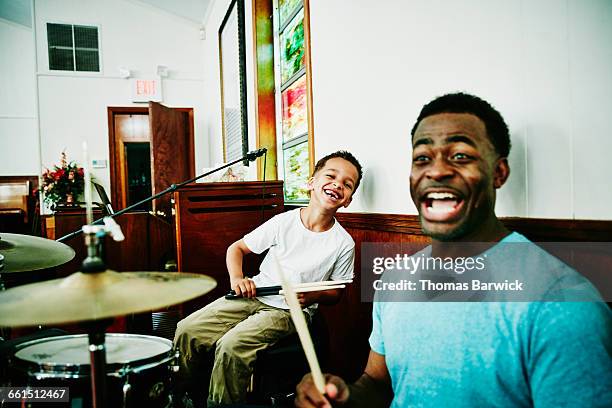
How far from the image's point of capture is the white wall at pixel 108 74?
6020mm

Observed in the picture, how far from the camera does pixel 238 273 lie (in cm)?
181

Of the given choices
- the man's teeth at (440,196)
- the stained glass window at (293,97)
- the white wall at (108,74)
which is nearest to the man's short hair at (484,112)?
the man's teeth at (440,196)

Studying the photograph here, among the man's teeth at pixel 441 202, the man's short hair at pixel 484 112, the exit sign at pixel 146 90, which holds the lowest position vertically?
the man's teeth at pixel 441 202

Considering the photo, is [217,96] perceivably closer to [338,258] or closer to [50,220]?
[50,220]

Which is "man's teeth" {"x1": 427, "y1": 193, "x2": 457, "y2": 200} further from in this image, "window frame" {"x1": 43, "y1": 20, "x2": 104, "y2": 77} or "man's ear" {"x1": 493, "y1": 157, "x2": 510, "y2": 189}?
"window frame" {"x1": 43, "y1": 20, "x2": 104, "y2": 77}

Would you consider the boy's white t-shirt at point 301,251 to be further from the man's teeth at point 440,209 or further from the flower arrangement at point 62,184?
the flower arrangement at point 62,184

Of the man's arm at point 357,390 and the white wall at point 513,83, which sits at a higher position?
the white wall at point 513,83

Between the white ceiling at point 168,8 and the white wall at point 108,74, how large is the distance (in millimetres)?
120

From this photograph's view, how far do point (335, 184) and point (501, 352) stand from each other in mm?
1109

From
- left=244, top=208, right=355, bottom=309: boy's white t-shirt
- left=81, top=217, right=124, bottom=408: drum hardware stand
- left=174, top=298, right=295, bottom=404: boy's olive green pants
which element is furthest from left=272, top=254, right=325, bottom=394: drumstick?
left=244, top=208, right=355, bottom=309: boy's white t-shirt

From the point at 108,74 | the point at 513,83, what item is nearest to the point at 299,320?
the point at 513,83

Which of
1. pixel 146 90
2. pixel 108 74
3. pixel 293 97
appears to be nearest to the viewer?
pixel 293 97

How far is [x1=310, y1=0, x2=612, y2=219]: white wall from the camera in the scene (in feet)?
2.76

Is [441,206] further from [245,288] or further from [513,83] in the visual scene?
[245,288]
